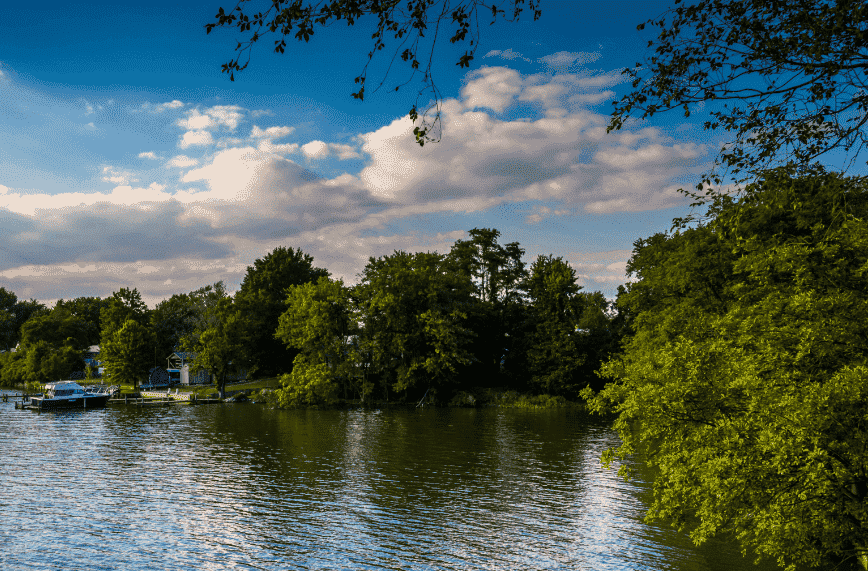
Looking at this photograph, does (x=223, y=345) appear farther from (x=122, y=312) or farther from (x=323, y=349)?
(x=122, y=312)

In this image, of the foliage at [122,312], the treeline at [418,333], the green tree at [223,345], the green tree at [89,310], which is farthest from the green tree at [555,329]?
the green tree at [89,310]

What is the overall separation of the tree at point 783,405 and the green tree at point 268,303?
251ft

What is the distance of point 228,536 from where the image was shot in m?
22.1

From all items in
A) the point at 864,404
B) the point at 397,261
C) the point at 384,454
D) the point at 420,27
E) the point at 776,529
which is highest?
the point at 397,261

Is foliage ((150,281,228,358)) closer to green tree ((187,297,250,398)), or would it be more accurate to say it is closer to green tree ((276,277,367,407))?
green tree ((187,297,250,398))

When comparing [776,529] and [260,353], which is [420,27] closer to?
[776,529]

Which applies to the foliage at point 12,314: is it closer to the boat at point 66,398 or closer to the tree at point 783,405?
the boat at point 66,398

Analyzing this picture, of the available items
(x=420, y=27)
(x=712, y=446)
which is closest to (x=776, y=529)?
(x=712, y=446)

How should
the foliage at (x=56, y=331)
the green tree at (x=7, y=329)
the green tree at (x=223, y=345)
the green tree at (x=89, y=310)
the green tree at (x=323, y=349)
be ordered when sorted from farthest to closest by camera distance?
1. the green tree at (x=7, y=329)
2. the green tree at (x=89, y=310)
3. the foliage at (x=56, y=331)
4. the green tree at (x=223, y=345)
5. the green tree at (x=323, y=349)

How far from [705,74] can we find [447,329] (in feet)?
208

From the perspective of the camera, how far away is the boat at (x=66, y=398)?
75375 mm

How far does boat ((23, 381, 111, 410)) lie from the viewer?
2968 inches

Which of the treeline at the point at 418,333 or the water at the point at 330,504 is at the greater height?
the treeline at the point at 418,333

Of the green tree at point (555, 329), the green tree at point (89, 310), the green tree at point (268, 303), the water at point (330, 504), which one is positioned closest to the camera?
the water at point (330, 504)
